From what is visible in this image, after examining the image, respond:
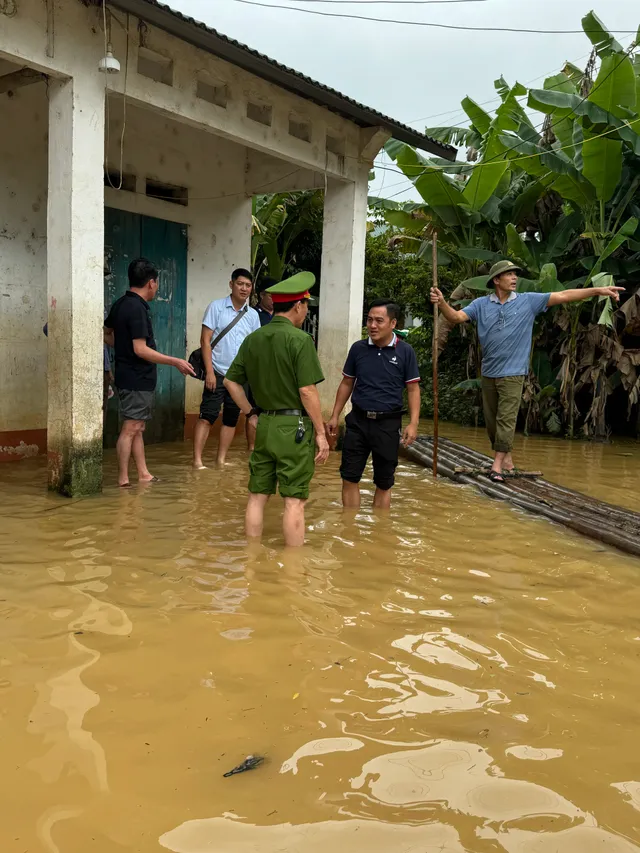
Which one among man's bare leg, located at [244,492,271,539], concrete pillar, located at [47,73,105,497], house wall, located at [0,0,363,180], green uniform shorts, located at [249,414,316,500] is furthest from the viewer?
concrete pillar, located at [47,73,105,497]

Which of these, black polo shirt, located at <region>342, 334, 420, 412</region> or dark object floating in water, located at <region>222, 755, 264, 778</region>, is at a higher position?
black polo shirt, located at <region>342, 334, 420, 412</region>

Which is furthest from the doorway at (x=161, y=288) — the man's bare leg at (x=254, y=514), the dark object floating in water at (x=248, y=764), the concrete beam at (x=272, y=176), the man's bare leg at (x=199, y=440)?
the dark object floating in water at (x=248, y=764)

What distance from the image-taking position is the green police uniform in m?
4.68

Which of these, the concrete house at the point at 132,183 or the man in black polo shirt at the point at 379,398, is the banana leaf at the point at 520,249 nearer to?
the concrete house at the point at 132,183

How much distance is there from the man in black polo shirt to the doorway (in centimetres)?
398

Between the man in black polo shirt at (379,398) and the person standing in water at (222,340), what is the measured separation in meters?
1.94

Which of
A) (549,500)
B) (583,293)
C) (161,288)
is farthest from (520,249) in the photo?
(549,500)

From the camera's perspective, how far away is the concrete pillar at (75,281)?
6.03 meters

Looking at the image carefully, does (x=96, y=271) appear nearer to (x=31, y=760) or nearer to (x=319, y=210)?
(x=31, y=760)

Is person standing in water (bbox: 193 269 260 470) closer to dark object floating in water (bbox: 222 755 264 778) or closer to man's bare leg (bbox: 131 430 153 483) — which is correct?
man's bare leg (bbox: 131 430 153 483)

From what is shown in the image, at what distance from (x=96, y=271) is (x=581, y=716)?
199 inches

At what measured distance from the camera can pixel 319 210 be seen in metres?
17.5

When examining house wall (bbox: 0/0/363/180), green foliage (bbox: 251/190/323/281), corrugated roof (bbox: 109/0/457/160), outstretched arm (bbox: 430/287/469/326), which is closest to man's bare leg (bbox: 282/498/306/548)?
outstretched arm (bbox: 430/287/469/326)

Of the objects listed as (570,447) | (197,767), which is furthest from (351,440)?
(570,447)
